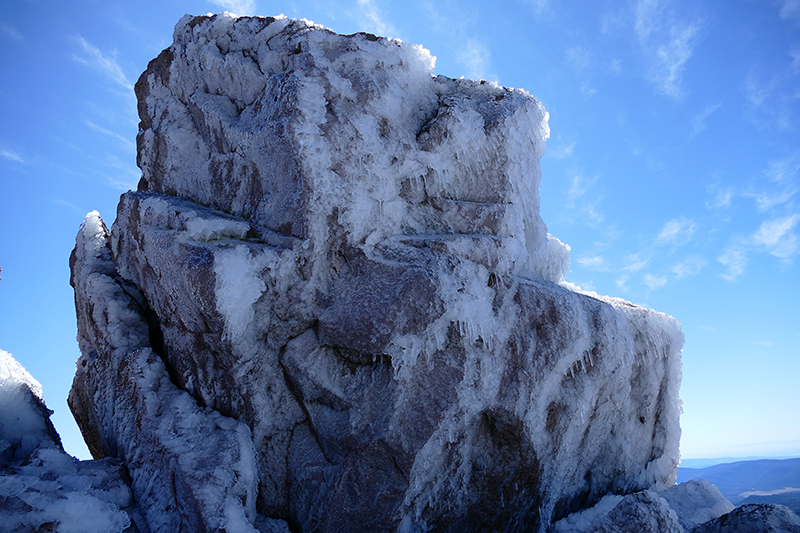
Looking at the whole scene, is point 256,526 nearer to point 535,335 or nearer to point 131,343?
point 131,343

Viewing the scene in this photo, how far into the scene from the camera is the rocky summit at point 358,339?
7.19 metres

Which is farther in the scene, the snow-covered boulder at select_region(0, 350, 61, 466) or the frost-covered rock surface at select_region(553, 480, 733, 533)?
the snow-covered boulder at select_region(0, 350, 61, 466)

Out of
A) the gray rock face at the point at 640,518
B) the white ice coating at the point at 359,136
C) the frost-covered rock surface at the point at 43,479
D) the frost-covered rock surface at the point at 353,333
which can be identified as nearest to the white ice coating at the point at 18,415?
the frost-covered rock surface at the point at 43,479

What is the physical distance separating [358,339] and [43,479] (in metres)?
4.67

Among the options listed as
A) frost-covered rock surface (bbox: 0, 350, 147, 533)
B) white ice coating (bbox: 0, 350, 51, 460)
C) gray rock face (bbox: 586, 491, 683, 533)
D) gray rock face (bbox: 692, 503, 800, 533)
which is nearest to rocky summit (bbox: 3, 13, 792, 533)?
gray rock face (bbox: 586, 491, 683, 533)

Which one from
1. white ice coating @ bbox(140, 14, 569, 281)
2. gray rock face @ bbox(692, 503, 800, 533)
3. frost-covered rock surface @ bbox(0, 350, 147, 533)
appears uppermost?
white ice coating @ bbox(140, 14, 569, 281)

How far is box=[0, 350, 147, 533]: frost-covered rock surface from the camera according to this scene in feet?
19.4

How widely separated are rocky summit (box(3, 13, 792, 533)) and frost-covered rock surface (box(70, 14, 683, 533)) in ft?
0.13

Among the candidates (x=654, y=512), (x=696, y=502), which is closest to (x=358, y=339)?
(x=654, y=512)

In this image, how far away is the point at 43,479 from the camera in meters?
6.78

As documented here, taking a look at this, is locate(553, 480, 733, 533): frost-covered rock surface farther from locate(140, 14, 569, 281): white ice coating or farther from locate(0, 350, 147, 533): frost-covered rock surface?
locate(0, 350, 147, 533): frost-covered rock surface

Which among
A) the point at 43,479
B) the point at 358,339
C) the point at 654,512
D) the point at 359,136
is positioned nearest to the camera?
the point at 43,479

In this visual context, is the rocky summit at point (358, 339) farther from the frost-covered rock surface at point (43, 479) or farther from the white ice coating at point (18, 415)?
the white ice coating at point (18, 415)

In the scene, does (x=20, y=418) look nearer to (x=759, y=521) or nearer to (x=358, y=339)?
(x=358, y=339)
